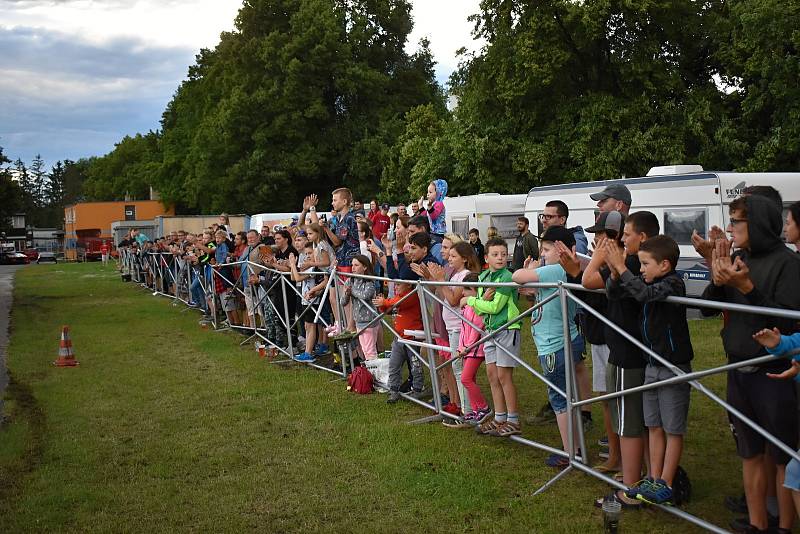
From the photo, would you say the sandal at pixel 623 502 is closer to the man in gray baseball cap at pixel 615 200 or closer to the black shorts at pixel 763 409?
the black shorts at pixel 763 409

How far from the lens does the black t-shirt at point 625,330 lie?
5047 millimetres

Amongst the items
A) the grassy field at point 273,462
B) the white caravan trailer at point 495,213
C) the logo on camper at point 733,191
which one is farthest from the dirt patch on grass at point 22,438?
the white caravan trailer at point 495,213

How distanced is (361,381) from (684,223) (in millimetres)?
9043

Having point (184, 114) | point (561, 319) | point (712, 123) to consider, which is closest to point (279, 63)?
point (184, 114)

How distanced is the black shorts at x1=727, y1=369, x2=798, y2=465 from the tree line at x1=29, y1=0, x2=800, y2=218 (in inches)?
827

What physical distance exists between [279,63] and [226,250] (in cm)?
2963

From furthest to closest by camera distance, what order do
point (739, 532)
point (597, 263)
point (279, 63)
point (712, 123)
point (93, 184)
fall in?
1. point (93, 184)
2. point (279, 63)
3. point (712, 123)
4. point (597, 263)
5. point (739, 532)

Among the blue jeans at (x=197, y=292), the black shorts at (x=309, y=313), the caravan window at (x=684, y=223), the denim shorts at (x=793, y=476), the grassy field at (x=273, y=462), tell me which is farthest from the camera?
the blue jeans at (x=197, y=292)

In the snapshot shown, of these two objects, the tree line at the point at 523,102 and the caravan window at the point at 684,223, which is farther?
the tree line at the point at 523,102

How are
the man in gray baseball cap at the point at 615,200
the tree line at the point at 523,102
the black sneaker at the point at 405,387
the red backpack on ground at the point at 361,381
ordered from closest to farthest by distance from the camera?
the man in gray baseball cap at the point at 615,200 → the black sneaker at the point at 405,387 → the red backpack on ground at the point at 361,381 → the tree line at the point at 523,102

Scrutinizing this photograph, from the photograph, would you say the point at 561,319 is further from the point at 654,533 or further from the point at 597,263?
the point at 654,533

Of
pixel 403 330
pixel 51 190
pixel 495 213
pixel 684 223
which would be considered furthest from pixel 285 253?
pixel 51 190

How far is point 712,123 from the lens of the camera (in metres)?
25.9

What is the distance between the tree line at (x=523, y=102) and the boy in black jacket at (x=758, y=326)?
20.7 metres
